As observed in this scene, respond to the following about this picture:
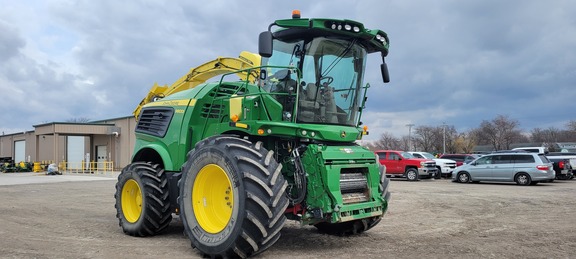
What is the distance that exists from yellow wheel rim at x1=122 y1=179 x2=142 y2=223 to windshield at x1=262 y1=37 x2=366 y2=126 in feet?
10.6

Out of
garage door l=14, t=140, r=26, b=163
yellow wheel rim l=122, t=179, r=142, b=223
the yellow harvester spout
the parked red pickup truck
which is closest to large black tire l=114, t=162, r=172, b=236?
yellow wheel rim l=122, t=179, r=142, b=223

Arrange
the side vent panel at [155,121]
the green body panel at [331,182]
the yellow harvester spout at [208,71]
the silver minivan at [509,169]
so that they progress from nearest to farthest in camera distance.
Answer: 1. the green body panel at [331,182]
2. the side vent panel at [155,121]
3. the yellow harvester spout at [208,71]
4. the silver minivan at [509,169]

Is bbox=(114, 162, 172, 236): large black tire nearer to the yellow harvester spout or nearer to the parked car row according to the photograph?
the yellow harvester spout

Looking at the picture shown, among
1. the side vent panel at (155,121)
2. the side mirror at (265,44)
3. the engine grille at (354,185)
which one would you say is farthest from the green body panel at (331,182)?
the side vent panel at (155,121)

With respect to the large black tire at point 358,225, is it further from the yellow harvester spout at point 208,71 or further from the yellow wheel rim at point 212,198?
the yellow harvester spout at point 208,71

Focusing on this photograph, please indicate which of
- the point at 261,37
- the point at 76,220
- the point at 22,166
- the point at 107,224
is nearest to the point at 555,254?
the point at 261,37

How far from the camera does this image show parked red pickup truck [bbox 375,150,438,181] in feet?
86.4

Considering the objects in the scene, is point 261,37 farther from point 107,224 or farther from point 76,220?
point 76,220

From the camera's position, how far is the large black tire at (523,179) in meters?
21.7

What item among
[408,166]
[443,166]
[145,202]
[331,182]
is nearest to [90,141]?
[408,166]

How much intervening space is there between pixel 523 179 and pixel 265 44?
65.7ft

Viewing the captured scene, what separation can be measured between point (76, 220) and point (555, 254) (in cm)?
892

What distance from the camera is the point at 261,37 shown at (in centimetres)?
594

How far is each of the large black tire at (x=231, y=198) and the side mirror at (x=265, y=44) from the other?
116cm
